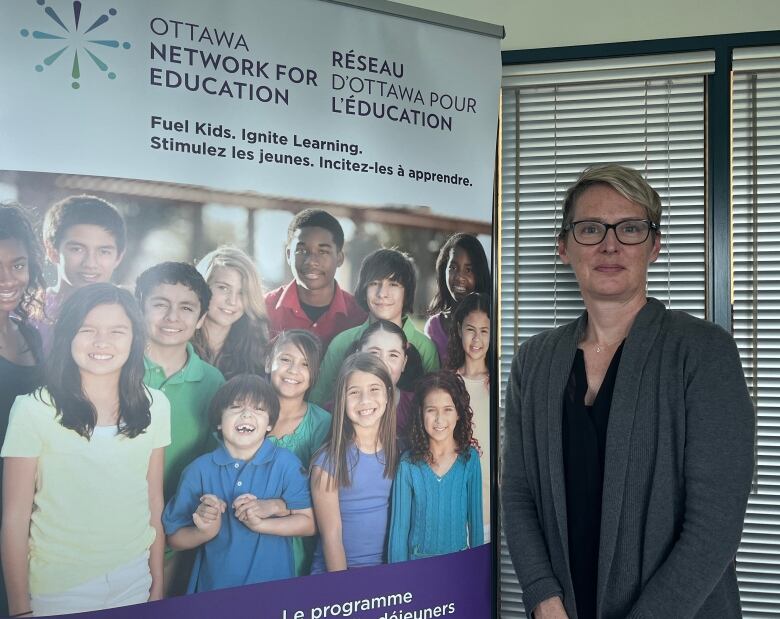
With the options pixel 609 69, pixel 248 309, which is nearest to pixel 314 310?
pixel 248 309

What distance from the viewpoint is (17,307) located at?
5.74 ft

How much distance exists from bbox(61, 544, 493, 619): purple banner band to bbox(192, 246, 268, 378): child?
57 centimetres

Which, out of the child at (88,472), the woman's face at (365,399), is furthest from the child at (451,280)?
the child at (88,472)

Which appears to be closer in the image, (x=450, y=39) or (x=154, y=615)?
(x=154, y=615)

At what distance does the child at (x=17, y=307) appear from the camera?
1735mm

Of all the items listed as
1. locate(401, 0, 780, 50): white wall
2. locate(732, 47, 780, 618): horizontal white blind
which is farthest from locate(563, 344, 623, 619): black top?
locate(401, 0, 780, 50): white wall

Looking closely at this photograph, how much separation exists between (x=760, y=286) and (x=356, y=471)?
1494 mm

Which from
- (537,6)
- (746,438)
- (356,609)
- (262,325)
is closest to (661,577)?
(746,438)

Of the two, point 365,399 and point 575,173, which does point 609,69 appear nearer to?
point 575,173

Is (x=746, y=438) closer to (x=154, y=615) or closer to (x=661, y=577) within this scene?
(x=661, y=577)

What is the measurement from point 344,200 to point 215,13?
57cm

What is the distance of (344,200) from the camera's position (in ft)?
6.81

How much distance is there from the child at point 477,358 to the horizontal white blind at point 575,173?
0.42 metres

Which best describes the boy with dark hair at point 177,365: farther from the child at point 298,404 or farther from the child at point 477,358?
the child at point 477,358
